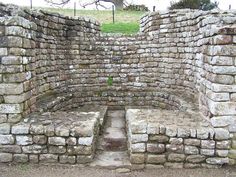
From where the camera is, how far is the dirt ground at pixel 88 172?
4887 mm

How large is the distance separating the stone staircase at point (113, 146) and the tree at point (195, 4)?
1241 centimetres

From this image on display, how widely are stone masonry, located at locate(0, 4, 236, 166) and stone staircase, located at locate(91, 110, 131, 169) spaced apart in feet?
2.13

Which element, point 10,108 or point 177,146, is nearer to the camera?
point 177,146

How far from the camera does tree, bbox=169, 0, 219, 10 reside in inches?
728

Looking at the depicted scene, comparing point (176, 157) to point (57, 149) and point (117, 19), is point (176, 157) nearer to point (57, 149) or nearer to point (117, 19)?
point (57, 149)

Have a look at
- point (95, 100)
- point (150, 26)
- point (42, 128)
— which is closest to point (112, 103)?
point (95, 100)

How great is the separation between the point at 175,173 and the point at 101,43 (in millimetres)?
5405

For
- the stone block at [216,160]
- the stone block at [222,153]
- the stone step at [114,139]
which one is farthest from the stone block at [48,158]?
the stone block at [222,153]

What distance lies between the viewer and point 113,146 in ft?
20.0

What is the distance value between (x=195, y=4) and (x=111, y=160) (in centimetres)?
1527

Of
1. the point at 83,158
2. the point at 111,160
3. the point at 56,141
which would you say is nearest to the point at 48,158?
the point at 56,141

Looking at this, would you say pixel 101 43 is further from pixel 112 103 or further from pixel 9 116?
pixel 9 116

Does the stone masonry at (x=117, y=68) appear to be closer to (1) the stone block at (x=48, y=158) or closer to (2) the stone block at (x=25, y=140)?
(2) the stone block at (x=25, y=140)

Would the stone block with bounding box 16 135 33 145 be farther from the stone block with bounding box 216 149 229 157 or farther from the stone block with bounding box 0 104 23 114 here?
the stone block with bounding box 216 149 229 157
